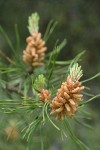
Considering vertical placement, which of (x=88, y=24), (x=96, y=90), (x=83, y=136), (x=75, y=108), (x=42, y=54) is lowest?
(x=75, y=108)

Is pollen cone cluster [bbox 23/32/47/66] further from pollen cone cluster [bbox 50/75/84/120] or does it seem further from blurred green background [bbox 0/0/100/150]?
blurred green background [bbox 0/0/100/150]

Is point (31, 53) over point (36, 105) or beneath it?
over

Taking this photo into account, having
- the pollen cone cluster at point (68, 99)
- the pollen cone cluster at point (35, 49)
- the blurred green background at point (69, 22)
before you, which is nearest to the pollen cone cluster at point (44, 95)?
the pollen cone cluster at point (68, 99)

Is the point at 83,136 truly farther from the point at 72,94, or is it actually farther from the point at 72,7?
the point at 72,94

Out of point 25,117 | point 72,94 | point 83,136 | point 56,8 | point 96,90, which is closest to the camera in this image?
point 72,94

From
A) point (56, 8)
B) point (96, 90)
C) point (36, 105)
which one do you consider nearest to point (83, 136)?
point (96, 90)

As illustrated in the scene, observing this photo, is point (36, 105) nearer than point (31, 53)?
Yes

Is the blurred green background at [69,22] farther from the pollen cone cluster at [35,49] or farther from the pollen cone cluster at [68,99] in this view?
the pollen cone cluster at [68,99]

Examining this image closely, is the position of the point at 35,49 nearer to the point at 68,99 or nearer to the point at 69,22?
the point at 68,99

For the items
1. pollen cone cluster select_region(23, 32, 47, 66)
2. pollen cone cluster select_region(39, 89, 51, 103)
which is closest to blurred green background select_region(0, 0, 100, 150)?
pollen cone cluster select_region(23, 32, 47, 66)
